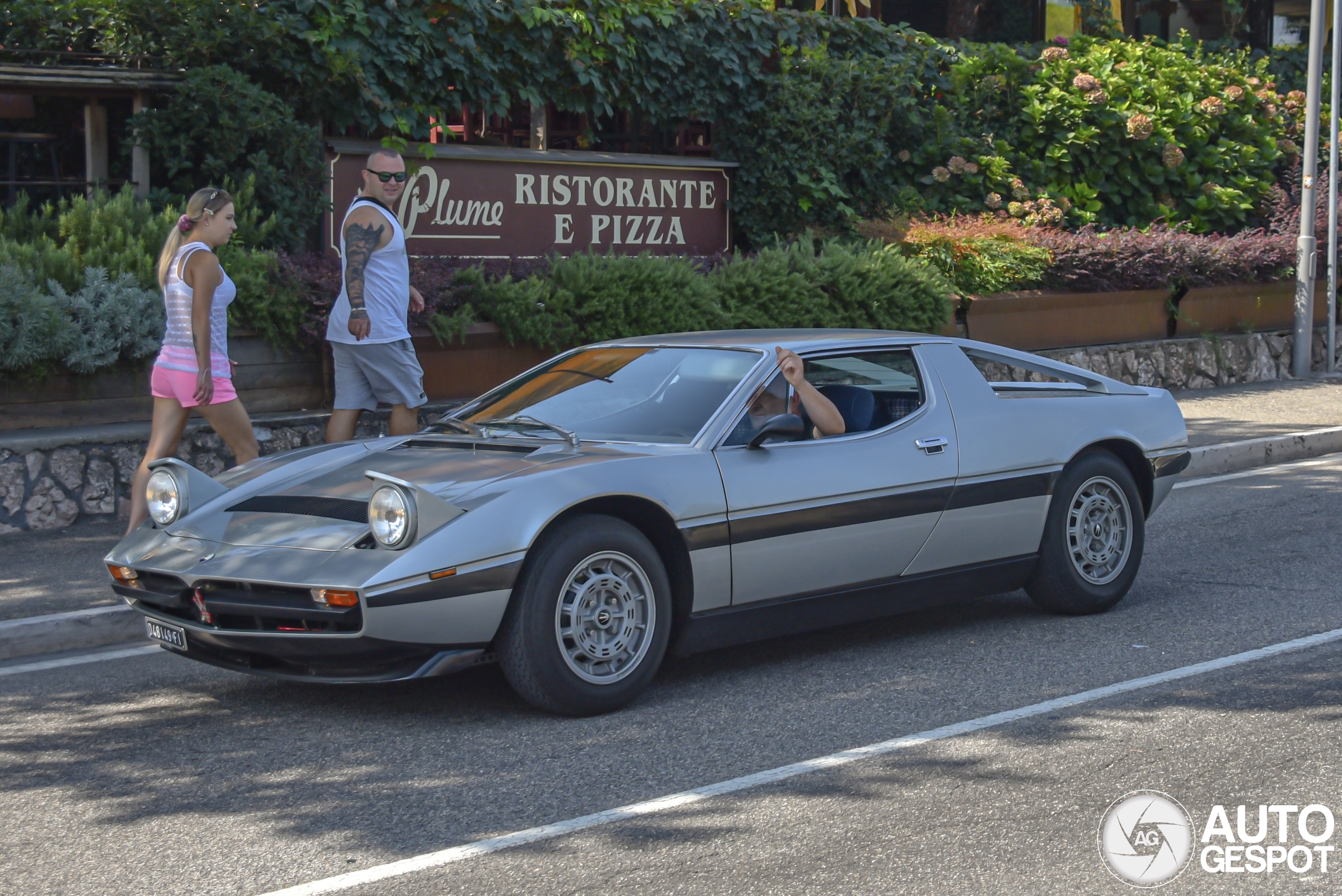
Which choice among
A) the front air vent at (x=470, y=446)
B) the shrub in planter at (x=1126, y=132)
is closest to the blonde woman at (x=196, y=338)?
the front air vent at (x=470, y=446)

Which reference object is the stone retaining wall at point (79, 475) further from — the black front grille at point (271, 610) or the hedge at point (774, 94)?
the black front grille at point (271, 610)

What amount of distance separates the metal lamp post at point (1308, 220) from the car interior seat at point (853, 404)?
10887 millimetres

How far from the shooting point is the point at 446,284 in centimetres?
1088

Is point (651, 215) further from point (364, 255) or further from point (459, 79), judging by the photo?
point (364, 255)

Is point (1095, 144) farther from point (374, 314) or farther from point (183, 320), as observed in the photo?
point (183, 320)

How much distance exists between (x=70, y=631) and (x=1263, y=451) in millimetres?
9259

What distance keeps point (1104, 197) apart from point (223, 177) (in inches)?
435

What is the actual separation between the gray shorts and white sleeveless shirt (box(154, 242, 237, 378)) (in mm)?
971

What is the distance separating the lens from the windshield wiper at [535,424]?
17.9 ft

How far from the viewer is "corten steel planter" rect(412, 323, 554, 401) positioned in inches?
414

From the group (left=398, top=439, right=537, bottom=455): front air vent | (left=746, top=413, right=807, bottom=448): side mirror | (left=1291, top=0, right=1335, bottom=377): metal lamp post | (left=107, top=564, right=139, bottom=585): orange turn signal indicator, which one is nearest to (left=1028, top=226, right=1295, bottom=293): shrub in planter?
(left=1291, top=0, right=1335, bottom=377): metal lamp post

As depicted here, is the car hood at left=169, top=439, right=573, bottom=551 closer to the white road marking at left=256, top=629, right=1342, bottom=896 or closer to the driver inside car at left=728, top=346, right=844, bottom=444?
the driver inside car at left=728, top=346, right=844, bottom=444

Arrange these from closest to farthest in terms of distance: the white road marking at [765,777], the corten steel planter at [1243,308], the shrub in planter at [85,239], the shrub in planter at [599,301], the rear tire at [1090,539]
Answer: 1. the white road marking at [765,777]
2. the rear tire at [1090,539]
3. the shrub in planter at [85,239]
4. the shrub in planter at [599,301]
5. the corten steel planter at [1243,308]

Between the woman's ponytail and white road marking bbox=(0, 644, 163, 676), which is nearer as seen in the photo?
white road marking bbox=(0, 644, 163, 676)
